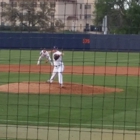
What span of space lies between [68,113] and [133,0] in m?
6.34

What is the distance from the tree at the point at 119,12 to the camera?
9703mm

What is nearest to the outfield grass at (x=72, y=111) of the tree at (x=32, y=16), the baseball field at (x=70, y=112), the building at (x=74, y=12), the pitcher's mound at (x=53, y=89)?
the baseball field at (x=70, y=112)

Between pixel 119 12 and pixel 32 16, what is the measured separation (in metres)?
1.55

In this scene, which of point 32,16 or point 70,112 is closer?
point 32,16

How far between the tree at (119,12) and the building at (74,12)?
0.93 feet

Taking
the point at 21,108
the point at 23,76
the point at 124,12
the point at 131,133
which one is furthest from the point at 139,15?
the point at 23,76

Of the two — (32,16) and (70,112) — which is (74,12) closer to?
(32,16)

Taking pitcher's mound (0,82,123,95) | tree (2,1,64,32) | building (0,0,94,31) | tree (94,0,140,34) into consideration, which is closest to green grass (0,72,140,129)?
pitcher's mound (0,82,123,95)

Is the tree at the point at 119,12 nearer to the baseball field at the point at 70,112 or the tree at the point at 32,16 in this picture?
the tree at the point at 32,16

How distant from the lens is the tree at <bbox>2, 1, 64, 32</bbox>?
990cm

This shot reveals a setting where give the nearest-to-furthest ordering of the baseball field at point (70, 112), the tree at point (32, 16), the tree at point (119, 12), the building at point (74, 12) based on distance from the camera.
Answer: the tree at point (119, 12) < the tree at point (32, 16) < the building at point (74, 12) < the baseball field at point (70, 112)

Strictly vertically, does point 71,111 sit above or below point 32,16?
below

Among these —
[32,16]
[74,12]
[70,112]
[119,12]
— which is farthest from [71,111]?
[119,12]

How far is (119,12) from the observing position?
32.2ft
